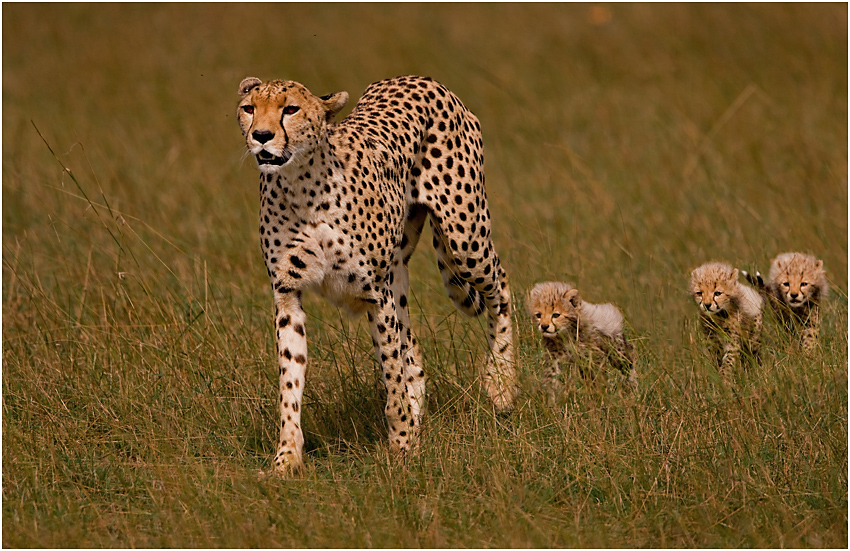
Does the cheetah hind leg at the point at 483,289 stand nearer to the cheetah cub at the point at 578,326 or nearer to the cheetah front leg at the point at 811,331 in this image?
the cheetah cub at the point at 578,326

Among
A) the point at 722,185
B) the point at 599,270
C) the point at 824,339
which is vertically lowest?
the point at 824,339

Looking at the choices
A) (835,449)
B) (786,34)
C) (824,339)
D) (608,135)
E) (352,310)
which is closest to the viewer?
(835,449)

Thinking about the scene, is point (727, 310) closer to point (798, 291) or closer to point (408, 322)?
point (798, 291)

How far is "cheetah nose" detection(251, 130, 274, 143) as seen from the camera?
4.05m

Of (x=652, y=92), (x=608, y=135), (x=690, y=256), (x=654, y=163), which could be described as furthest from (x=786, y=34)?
(x=690, y=256)

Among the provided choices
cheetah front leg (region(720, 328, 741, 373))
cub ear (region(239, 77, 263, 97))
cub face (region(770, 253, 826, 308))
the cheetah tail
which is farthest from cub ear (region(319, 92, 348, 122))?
cub face (region(770, 253, 826, 308))

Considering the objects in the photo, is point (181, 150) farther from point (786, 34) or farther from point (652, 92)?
point (786, 34)

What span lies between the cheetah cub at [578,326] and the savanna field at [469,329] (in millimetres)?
118

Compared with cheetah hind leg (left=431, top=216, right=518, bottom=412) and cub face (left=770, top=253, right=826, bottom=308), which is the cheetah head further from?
cub face (left=770, top=253, right=826, bottom=308)

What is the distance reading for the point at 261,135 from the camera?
13.3 feet

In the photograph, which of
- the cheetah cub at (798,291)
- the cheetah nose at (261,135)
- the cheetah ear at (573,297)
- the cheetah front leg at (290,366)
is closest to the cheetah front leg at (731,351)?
the cheetah cub at (798,291)

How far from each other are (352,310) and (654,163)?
182 inches

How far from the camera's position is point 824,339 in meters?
5.06

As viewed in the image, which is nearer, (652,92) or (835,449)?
(835,449)
